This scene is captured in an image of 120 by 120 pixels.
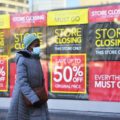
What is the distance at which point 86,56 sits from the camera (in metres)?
5.71

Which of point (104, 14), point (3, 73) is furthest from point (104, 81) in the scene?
point (3, 73)

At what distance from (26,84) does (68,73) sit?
8.43ft

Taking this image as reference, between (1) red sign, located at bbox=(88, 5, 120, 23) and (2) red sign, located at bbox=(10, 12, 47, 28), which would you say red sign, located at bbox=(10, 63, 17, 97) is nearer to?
(2) red sign, located at bbox=(10, 12, 47, 28)

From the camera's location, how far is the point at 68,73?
19.2 feet

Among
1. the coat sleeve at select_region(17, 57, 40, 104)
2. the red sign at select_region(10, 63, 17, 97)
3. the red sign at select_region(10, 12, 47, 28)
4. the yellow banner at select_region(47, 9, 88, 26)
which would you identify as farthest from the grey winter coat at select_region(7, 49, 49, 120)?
the red sign at select_region(10, 63, 17, 97)

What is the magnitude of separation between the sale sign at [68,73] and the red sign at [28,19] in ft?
2.56

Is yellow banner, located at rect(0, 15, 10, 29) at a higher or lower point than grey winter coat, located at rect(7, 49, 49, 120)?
higher

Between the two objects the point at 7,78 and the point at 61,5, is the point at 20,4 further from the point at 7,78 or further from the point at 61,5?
the point at 7,78

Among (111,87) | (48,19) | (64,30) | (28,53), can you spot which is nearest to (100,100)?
(111,87)

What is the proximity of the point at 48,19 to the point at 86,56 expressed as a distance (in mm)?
1128

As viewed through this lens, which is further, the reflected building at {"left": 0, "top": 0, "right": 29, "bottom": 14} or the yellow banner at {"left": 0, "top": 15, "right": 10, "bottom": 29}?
the yellow banner at {"left": 0, "top": 15, "right": 10, "bottom": 29}

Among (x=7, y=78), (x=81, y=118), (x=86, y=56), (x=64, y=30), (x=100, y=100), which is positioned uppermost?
(x=64, y=30)

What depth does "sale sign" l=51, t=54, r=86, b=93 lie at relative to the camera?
575cm

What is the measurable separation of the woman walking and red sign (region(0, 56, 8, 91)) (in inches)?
112
